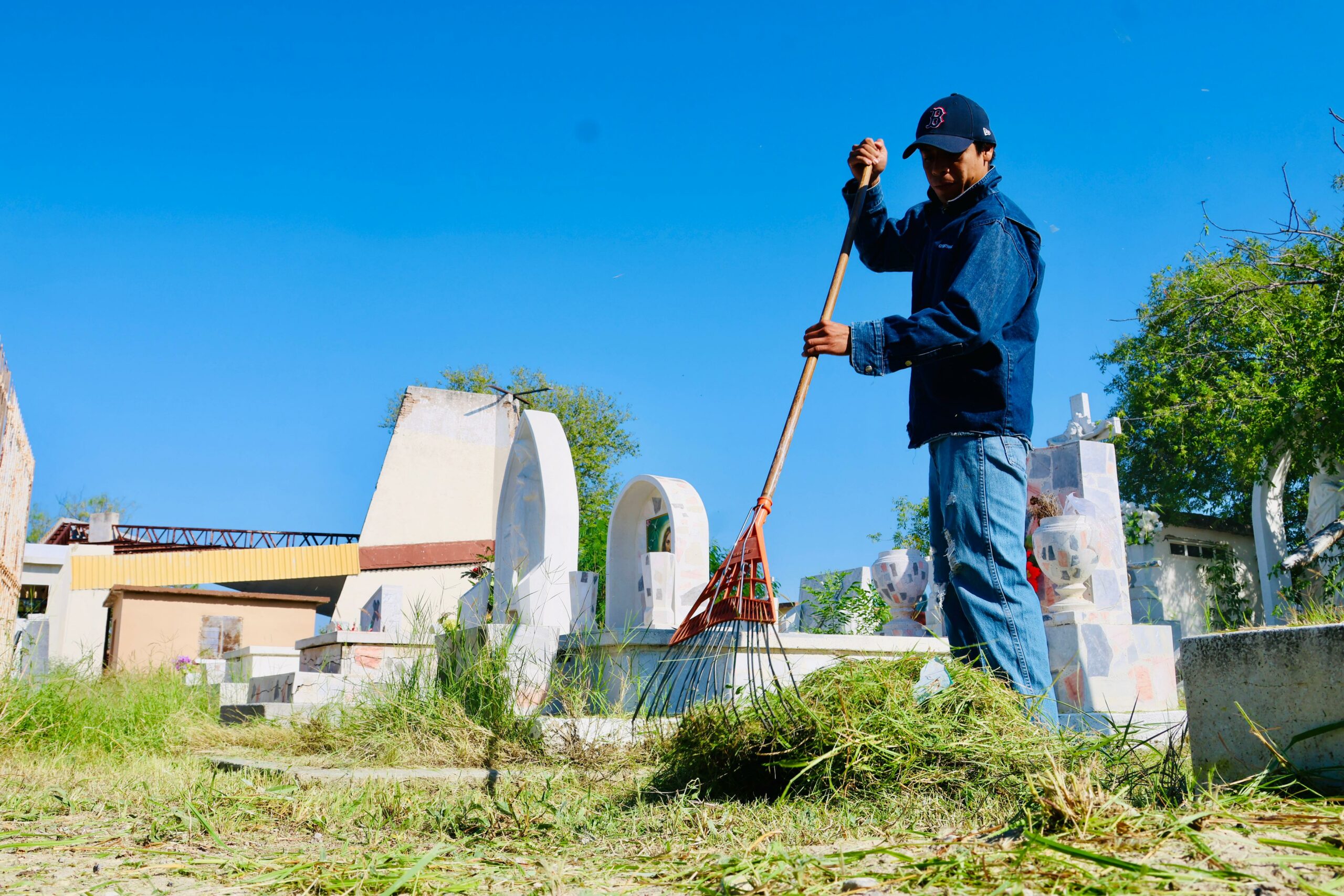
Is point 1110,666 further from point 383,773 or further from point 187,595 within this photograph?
point 187,595

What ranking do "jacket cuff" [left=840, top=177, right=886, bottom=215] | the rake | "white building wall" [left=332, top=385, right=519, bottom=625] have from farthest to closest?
"white building wall" [left=332, top=385, right=519, bottom=625] → "jacket cuff" [left=840, top=177, right=886, bottom=215] → the rake

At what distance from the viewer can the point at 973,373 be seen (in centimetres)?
277

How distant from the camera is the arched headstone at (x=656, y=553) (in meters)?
8.29

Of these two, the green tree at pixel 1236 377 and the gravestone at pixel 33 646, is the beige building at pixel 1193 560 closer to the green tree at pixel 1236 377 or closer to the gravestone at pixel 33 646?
the green tree at pixel 1236 377

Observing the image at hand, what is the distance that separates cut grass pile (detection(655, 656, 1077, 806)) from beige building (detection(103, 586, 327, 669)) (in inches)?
709

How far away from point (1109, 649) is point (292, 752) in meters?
3.74

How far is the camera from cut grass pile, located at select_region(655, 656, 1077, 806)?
2045 millimetres

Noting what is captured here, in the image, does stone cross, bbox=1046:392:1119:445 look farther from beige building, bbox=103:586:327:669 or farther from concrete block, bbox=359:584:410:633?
beige building, bbox=103:586:327:669

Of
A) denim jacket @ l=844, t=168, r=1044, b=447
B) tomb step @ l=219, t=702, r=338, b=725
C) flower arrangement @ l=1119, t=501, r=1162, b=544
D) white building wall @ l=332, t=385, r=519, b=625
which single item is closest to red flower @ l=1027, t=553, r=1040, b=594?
denim jacket @ l=844, t=168, r=1044, b=447

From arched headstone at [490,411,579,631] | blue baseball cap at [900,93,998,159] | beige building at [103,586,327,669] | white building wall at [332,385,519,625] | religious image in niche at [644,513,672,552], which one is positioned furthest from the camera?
white building wall at [332,385,519,625]

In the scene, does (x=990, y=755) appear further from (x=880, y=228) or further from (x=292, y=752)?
(x=292, y=752)

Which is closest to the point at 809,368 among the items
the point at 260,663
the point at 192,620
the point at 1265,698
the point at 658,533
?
the point at 1265,698

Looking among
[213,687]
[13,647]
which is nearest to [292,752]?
[13,647]

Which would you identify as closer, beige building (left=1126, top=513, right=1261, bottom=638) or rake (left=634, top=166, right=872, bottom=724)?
rake (left=634, top=166, right=872, bottom=724)
